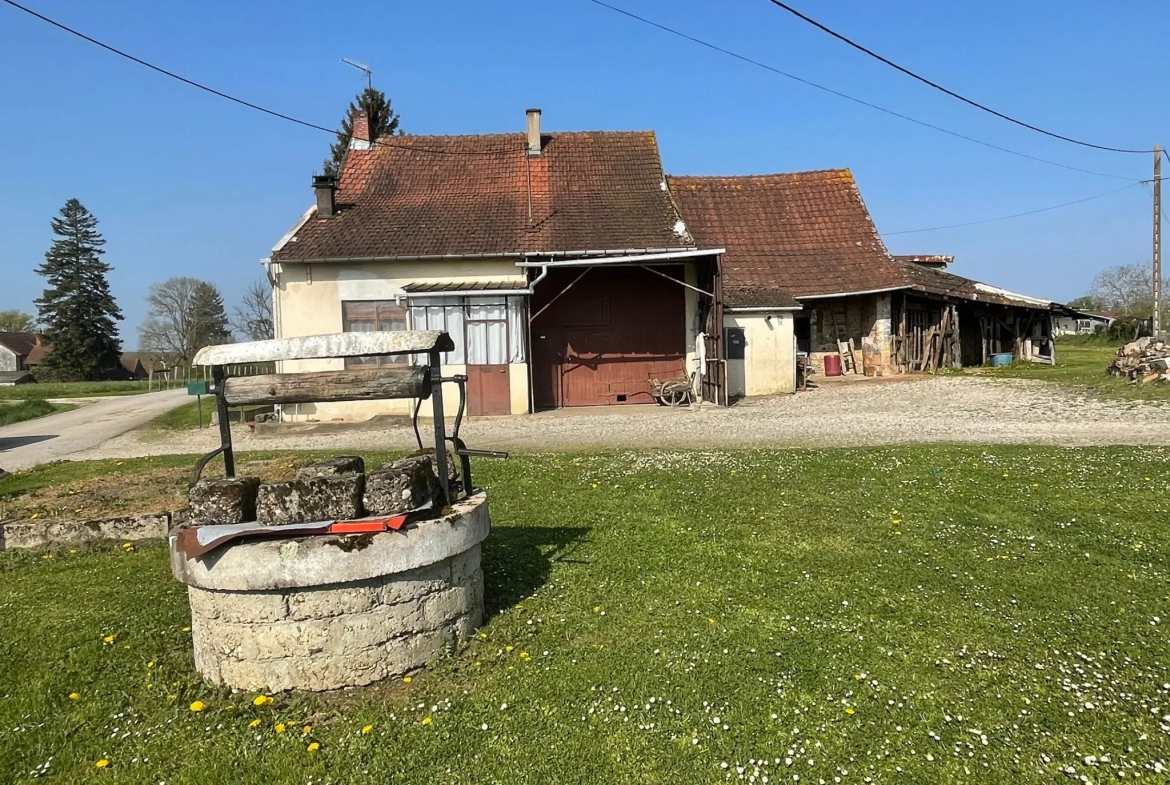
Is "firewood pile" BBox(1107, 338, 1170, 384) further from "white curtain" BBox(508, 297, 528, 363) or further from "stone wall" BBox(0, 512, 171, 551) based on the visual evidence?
"stone wall" BBox(0, 512, 171, 551)

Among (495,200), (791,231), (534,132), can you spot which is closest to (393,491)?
(495,200)

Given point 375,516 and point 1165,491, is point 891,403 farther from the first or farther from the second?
point 375,516

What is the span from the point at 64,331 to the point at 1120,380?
55.3 metres

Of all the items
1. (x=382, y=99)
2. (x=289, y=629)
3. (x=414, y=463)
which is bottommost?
(x=289, y=629)

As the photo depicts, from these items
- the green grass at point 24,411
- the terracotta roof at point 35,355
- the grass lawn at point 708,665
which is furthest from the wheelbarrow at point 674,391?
the terracotta roof at point 35,355

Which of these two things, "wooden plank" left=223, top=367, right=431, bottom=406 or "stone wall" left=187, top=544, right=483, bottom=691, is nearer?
"stone wall" left=187, top=544, right=483, bottom=691

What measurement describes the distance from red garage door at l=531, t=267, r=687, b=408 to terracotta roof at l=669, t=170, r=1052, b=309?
A: 259cm

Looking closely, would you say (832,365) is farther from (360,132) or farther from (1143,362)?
(360,132)

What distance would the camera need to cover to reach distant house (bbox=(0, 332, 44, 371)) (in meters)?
59.2

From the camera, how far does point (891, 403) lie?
14.4m

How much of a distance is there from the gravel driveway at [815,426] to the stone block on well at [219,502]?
6.77m

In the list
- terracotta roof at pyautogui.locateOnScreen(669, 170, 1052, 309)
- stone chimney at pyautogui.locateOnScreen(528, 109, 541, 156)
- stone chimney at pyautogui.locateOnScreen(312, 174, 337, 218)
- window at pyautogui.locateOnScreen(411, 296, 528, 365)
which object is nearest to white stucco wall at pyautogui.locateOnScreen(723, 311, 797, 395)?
terracotta roof at pyautogui.locateOnScreen(669, 170, 1052, 309)

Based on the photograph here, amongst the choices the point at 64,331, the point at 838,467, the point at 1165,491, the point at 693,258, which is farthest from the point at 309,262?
the point at 64,331

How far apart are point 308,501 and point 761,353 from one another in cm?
1457
